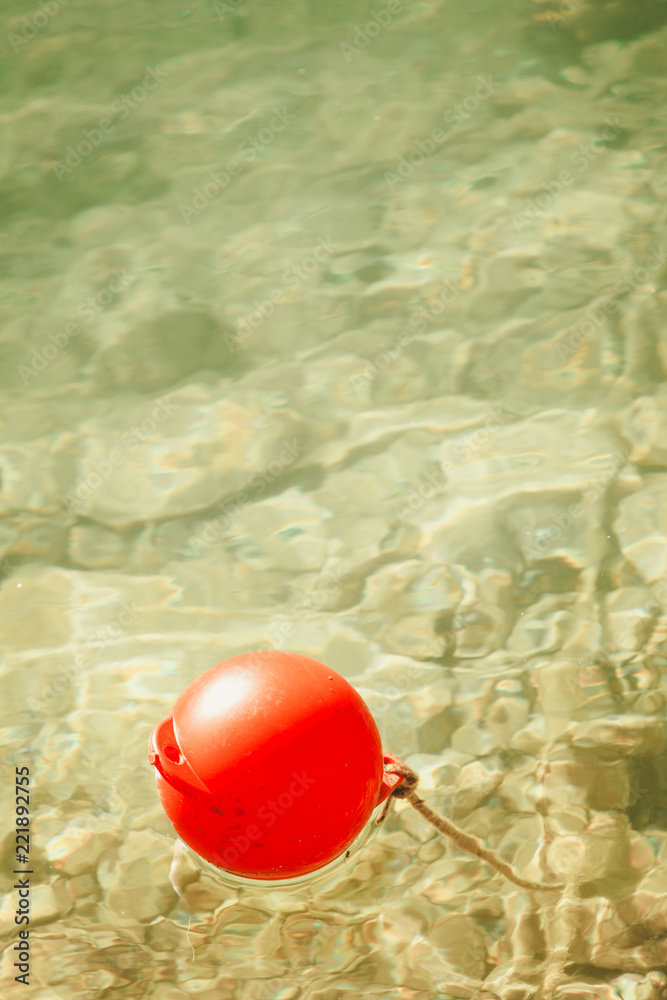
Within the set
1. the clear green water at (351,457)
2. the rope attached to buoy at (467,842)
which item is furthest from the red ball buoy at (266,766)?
the clear green water at (351,457)

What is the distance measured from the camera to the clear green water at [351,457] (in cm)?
245

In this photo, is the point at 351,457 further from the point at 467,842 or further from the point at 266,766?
the point at 266,766

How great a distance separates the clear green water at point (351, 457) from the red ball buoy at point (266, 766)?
0.63 metres

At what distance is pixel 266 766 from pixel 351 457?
1.84m

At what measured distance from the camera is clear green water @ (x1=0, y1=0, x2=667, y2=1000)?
2.45 metres

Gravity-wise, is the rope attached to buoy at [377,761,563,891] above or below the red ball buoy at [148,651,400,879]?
below

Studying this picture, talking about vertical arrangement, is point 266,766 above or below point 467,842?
above

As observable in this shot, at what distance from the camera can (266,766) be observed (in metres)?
1.87

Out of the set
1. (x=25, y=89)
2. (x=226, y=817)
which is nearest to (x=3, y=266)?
(x=25, y=89)

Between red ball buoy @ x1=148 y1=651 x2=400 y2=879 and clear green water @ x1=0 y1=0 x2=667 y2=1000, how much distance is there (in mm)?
631

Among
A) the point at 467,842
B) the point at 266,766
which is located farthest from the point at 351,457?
the point at 266,766

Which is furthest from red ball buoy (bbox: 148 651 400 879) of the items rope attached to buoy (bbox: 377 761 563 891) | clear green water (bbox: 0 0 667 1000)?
clear green water (bbox: 0 0 667 1000)

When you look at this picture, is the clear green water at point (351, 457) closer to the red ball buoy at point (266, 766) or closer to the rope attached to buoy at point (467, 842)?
the rope attached to buoy at point (467, 842)

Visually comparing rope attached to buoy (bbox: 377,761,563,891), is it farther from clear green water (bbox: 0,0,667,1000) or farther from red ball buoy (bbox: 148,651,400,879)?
red ball buoy (bbox: 148,651,400,879)
